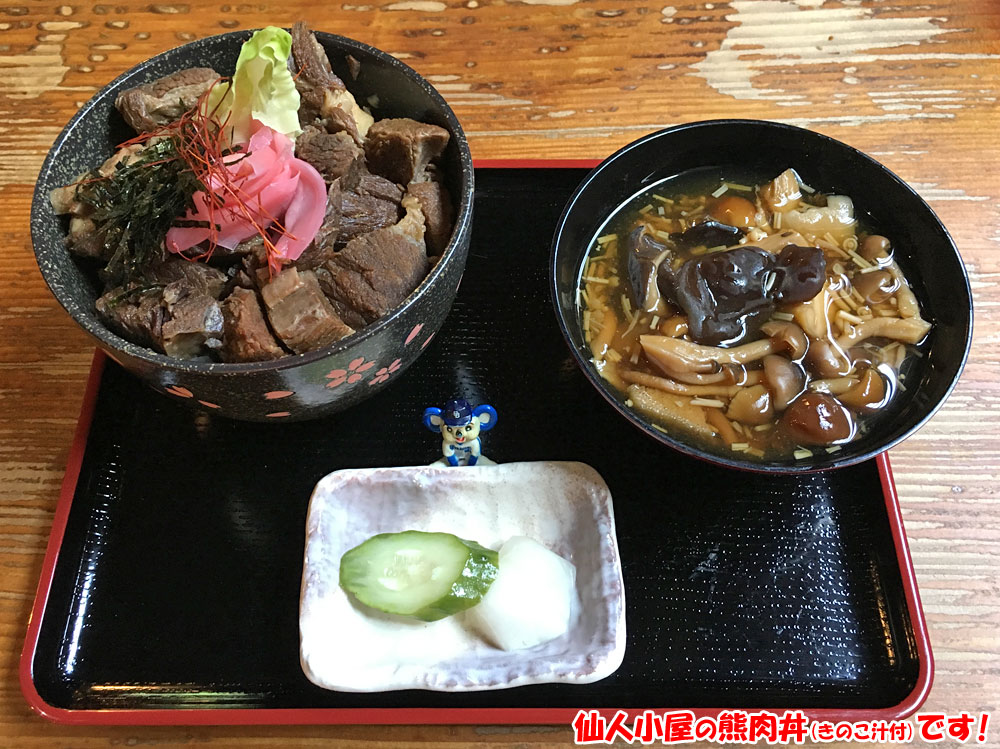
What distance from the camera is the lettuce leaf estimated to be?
1517mm

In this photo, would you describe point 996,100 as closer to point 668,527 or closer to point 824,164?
point 824,164


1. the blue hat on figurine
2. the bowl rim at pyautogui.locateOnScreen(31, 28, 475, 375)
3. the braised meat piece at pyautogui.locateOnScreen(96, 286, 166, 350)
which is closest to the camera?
the bowl rim at pyautogui.locateOnScreen(31, 28, 475, 375)

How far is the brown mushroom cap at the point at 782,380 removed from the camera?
5.40ft

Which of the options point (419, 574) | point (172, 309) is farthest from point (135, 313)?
point (419, 574)

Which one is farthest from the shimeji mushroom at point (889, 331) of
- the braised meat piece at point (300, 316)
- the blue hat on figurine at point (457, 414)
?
the braised meat piece at point (300, 316)

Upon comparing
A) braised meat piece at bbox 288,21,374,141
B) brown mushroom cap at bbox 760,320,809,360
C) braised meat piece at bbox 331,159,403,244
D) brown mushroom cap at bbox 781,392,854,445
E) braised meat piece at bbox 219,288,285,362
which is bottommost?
brown mushroom cap at bbox 781,392,854,445

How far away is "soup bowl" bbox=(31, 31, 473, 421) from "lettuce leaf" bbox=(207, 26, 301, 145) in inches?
6.8

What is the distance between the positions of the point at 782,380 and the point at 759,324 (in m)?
0.17

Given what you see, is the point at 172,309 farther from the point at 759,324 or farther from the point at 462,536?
the point at 759,324

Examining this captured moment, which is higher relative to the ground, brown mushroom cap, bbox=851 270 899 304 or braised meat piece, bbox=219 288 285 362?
braised meat piece, bbox=219 288 285 362

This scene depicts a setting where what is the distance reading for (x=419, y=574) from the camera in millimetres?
1439

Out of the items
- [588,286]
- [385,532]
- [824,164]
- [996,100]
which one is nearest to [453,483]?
[385,532]

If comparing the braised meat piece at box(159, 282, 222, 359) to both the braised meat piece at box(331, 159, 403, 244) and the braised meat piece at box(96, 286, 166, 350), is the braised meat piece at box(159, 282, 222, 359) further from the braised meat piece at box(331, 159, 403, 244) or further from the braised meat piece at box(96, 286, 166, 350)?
the braised meat piece at box(331, 159, 403, 244)

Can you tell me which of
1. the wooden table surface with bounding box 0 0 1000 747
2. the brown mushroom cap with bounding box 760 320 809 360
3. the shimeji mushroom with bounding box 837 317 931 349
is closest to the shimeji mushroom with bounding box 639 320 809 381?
the brown mushroom cap with bounding box 760 320 809 360
